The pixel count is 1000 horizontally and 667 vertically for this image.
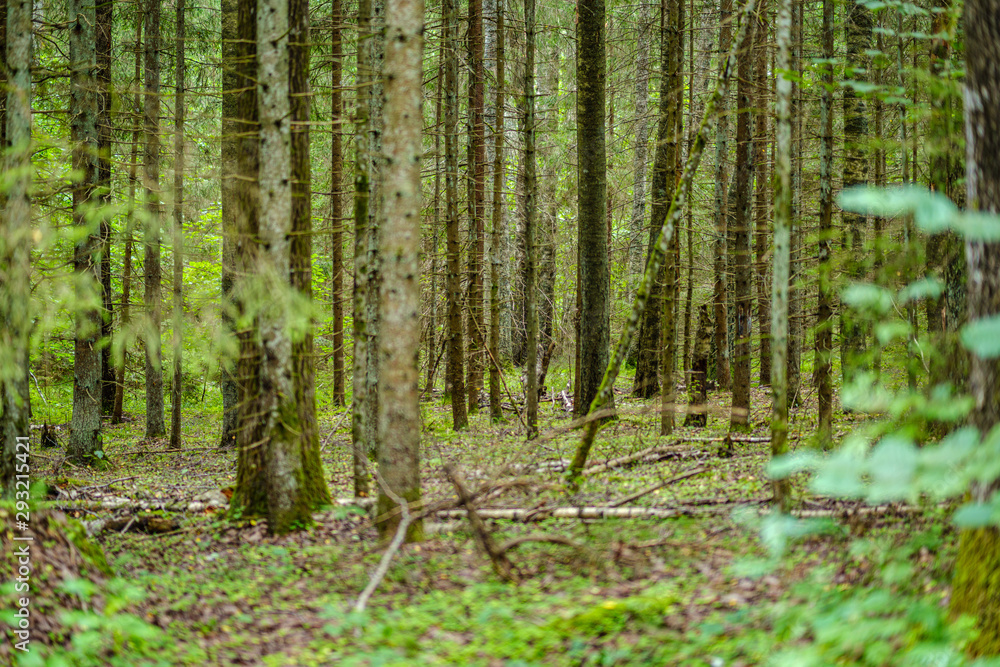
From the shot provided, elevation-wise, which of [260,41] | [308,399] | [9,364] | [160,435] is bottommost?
[160,435]

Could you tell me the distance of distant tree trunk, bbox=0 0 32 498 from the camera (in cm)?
604

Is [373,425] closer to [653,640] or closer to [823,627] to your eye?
[653,640]

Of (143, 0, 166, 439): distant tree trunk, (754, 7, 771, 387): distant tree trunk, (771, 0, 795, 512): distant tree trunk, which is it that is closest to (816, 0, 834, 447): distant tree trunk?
(754, 7, 771, 387): distant tree trunk

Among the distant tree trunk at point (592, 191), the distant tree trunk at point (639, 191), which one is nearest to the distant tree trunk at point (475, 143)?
the distant tree trunk at point (592, 191)

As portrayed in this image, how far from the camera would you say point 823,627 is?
134 inches

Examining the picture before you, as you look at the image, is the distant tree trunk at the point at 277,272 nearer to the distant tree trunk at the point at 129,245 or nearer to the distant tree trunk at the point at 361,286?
the distant tree trunk at the point at 361,286

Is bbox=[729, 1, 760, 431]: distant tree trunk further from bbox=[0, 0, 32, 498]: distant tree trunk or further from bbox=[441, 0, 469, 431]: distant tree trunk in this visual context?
bbox=[0, 0, 32, 498]: distant tree trunk

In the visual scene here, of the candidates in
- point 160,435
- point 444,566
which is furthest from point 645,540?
point 160,435

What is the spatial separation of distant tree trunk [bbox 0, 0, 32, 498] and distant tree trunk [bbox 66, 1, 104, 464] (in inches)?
136

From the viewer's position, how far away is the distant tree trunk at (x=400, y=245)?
5.93 meters

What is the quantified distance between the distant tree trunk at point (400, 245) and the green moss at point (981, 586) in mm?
4169

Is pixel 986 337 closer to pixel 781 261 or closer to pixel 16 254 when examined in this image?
pixel 781 261

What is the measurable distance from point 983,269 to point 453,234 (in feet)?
33.5

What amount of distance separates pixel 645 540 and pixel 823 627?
2.50 metres
